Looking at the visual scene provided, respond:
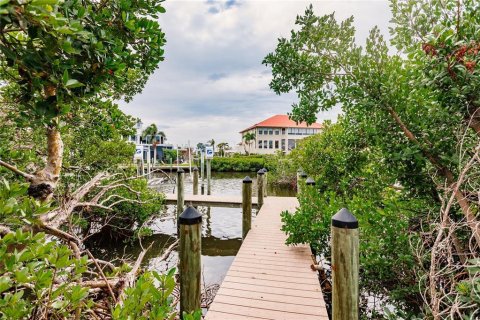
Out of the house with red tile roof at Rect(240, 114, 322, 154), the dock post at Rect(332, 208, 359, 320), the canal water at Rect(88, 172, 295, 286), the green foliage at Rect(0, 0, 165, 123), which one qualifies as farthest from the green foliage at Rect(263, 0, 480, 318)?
the house with red tile roof at Rect(240, 114, 322, 154)

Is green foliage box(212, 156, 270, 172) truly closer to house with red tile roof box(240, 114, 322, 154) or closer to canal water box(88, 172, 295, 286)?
house with red tile roof box(240, 114, 322, 154)

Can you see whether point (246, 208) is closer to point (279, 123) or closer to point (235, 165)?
point (235, 165)

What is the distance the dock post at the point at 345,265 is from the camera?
2.42m

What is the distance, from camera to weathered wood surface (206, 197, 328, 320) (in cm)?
331

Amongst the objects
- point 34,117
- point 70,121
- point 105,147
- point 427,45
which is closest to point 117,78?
point 34,117

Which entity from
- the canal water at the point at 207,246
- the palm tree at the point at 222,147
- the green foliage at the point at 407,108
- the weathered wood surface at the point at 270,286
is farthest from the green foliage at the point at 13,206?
the palm tree at the point at 222,147

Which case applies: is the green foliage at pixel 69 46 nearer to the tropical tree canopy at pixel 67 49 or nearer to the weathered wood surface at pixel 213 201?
the tropical tree canopy at pixel 67 49

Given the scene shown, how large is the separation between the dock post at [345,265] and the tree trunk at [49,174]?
272cm

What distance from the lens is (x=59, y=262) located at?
145cm

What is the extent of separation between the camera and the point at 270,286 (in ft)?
13.0

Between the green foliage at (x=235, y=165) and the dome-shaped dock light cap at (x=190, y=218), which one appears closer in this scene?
the dome-shaped dock light cap at (x=190, y=218)

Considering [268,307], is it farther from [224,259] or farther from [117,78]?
[224,259]

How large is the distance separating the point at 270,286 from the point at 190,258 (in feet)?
6.45

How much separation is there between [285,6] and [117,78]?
4205mm
